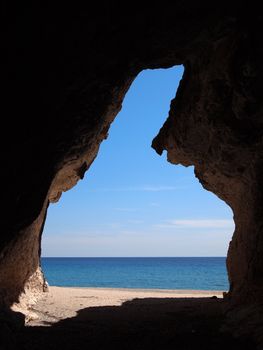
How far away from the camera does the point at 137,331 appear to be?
9117 millimetres

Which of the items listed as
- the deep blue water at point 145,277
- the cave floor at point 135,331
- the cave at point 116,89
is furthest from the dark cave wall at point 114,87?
the deep blue water at point 145,277

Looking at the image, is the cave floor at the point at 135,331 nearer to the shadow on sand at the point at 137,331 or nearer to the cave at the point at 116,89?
the shadow on sand at the point at 137,331

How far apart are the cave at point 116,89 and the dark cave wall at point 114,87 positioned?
0.07ft

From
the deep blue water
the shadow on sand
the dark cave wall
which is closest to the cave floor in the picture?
the shadow on sand

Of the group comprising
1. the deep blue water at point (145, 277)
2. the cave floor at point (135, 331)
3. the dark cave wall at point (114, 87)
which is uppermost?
the dark cave wall at point (114, 87)

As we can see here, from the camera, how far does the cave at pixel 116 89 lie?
26.0ft

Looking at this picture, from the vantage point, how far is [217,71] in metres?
9.06

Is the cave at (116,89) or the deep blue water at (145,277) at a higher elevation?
the cave at (116,89)

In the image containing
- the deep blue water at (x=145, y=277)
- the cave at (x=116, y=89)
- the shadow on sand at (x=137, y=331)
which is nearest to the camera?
the shadow on sand at (x=137, y=331)

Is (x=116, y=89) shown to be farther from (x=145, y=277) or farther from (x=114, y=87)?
(x=145, y=277)

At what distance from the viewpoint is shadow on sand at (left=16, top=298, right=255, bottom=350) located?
25.6 feet

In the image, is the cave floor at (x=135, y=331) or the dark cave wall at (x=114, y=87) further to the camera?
the dark cave wall at (x=114, y=87)

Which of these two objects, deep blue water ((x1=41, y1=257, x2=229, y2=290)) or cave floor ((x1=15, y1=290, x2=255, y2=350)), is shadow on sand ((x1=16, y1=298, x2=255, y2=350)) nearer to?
cave floor ((x1=15, y1=290, x2=255, y2=350))

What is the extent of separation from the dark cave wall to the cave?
0.07ft
